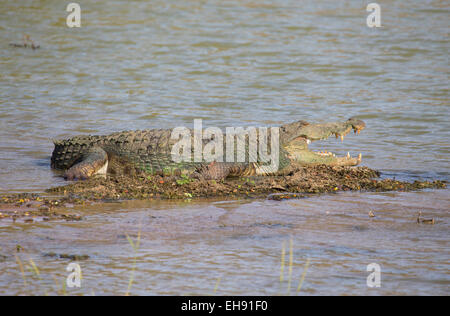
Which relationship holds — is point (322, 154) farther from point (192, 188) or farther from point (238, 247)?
point (238, 247)

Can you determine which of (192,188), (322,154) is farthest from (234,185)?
(322,154)

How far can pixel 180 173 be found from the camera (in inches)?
316

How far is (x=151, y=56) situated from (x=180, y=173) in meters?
10.5

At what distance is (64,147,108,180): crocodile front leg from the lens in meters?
7.87

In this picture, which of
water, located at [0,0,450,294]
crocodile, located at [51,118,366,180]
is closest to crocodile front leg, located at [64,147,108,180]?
crocodile, located at [51,118,366,180]

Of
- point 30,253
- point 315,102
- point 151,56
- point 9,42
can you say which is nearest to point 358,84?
point 315,102

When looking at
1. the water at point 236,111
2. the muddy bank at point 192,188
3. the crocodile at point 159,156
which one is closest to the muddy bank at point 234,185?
the muddy bank at point 192,188

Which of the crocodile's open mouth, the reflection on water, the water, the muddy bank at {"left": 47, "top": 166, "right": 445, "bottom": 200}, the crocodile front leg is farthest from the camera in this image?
the crocodile's open mouth

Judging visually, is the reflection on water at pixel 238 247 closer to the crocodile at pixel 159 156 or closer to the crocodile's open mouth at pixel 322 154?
the crocodile at pixel 159 156

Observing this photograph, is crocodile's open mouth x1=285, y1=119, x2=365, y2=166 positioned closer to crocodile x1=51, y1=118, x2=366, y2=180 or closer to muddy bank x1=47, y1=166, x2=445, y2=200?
crocodile x1=51, y1=118, x2=366, y2=180

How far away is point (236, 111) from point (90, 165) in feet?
18.1

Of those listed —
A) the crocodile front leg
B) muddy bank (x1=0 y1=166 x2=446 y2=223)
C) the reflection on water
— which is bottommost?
the reflection on water
